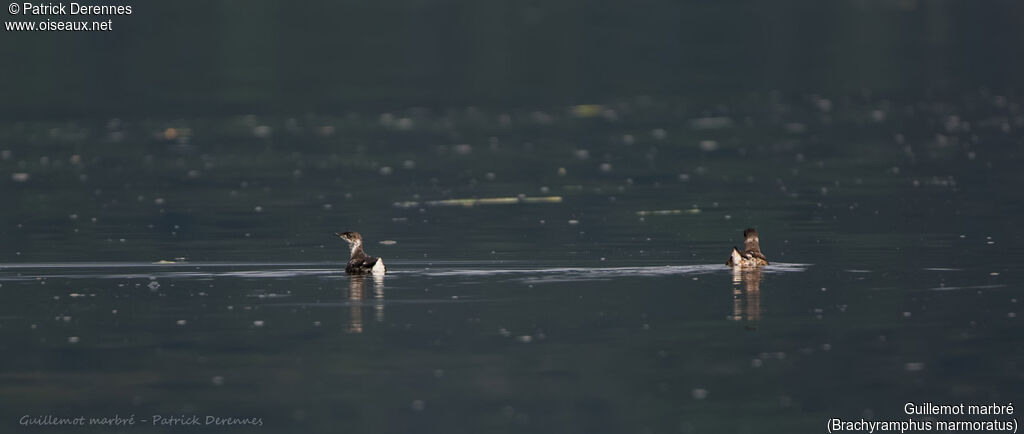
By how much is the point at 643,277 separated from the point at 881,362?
6009 millimetres

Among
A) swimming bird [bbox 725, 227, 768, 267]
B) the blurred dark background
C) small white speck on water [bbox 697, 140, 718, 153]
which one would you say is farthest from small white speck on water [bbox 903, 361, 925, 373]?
the blurred dark background

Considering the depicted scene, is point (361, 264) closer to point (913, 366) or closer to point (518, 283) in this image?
point (518, 283)

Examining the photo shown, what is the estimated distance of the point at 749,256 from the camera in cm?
2523

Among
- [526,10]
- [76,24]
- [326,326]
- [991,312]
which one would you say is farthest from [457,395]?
[526,10]

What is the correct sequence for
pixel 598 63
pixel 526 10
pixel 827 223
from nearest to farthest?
pixel 827 223 < pixel 598 63 < pixel 526 10

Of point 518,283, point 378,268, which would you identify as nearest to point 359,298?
point 378,268

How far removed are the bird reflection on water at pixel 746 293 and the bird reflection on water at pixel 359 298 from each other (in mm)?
4097

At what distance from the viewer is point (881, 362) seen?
19.1 metres

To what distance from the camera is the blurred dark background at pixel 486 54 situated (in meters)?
60.9

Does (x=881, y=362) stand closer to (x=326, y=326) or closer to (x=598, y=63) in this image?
(x=326, y=326)

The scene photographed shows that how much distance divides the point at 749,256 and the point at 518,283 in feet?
10.3

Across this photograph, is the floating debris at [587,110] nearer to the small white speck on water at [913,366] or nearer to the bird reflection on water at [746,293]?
the bird reflection on water at [746,293]

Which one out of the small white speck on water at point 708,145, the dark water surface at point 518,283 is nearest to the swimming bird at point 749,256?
the dark water surface at point 518,283

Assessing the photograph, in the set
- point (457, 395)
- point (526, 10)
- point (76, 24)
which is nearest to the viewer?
point (457, 395)
